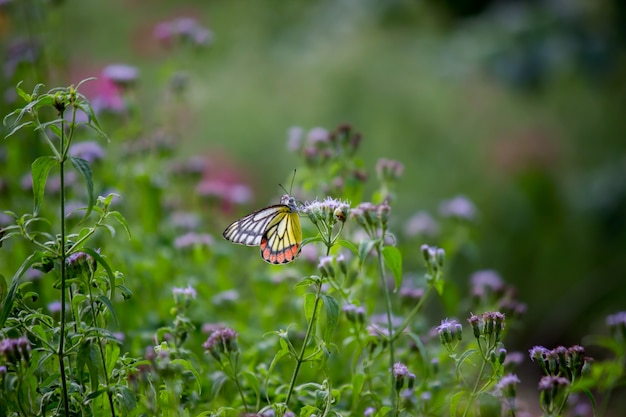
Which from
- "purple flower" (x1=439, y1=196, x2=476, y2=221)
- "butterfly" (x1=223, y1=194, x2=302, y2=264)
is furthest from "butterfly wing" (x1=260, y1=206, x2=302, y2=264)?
"purple flower" (x1=439, y1=196, x2=476, y2=221)

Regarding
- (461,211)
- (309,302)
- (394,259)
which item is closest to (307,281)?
(309,302)

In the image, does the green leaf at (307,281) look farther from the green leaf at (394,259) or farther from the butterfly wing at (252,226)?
the butterfly wing at (252,226)

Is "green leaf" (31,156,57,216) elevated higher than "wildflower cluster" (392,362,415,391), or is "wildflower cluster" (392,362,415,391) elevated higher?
"green leaf" (31,156,57,216)

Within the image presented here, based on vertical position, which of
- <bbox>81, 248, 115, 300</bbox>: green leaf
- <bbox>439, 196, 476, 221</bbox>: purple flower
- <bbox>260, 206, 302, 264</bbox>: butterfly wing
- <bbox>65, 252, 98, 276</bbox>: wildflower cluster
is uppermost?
<bbox>439, 196, 476, 221</bbox>: purple flower

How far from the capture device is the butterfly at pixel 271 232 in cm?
178

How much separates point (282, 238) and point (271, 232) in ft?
0.11

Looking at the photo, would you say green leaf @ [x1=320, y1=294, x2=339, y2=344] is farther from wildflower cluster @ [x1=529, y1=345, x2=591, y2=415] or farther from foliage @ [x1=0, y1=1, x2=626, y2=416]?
wildflower cluster @ [x1=529, y1=345, x2=591, y2=415]

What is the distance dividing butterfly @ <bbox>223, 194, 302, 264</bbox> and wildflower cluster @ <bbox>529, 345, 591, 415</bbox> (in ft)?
2.14

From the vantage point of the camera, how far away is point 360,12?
5.18 meters

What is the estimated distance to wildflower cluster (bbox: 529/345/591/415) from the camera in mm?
1339

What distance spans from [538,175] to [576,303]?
97 cm

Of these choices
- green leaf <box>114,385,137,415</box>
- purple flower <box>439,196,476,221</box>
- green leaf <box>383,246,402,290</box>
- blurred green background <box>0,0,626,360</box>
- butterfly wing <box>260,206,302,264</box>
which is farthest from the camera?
blurred green background <box>0,0,626,360</box>

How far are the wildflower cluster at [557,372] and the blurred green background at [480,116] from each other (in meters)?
2.60

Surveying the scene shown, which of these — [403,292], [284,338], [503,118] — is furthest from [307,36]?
[284,338]
